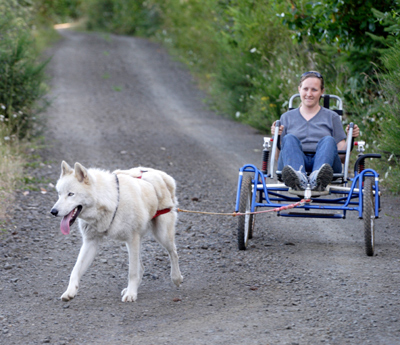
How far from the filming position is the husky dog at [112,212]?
14.6 ft

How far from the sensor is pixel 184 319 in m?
4.25

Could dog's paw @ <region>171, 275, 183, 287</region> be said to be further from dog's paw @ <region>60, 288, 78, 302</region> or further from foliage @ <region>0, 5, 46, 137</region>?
foliage @ <region>0, 5, 46, 137</region>

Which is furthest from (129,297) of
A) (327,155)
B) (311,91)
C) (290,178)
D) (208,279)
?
(311,91)


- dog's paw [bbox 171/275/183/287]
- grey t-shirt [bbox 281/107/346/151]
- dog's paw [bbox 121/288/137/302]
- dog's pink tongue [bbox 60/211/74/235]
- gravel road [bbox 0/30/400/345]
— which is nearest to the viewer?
gravel road [bbox 0/30/400/345]

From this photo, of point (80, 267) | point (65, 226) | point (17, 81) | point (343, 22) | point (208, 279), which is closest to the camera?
point (65, 226)

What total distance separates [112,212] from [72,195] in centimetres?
36

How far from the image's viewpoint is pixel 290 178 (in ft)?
18.7

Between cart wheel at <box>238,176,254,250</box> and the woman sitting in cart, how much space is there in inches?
15.9

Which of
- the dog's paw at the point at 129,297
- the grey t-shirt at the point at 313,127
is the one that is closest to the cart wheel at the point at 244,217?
the grey t-shirt at the point at 313,127

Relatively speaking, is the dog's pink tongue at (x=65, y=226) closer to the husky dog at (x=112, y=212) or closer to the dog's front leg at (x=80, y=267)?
the husky dog at (x=112, y=212)

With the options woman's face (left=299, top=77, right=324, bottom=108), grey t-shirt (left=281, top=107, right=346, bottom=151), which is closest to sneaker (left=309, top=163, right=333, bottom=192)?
grey t-shirt (left=281, top=107, right=346, bottom=151)

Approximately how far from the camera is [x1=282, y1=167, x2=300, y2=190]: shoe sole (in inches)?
224

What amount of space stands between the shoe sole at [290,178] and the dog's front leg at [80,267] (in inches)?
82.3

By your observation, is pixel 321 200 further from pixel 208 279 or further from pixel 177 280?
pixel 177 280
